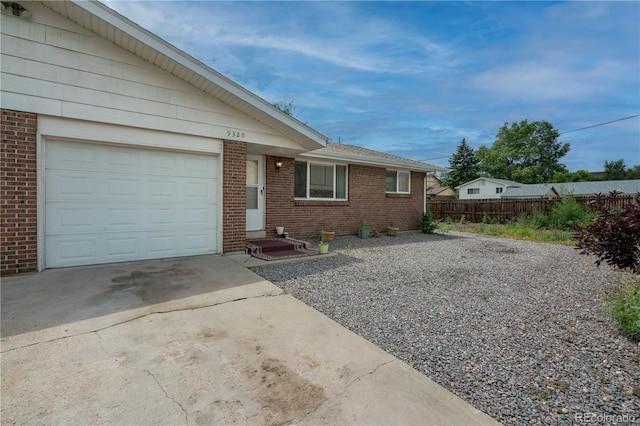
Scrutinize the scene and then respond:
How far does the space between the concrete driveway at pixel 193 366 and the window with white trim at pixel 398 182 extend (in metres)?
8.78

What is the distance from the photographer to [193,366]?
7.79 feet

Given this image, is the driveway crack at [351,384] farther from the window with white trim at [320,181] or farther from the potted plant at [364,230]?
the potted plant at [364,230]

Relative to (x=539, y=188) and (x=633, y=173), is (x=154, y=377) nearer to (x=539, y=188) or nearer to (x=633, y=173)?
(x=539, y=188)

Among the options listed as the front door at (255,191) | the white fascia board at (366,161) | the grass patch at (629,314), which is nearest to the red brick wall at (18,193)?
the front door at (255,191)

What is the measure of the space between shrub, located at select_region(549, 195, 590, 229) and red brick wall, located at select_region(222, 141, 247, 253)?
14022 mm

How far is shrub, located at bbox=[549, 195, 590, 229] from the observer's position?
511 inches

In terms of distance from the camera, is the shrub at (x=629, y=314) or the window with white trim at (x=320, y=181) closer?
the shrub at (x=629, y=314)

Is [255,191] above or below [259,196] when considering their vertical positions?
above

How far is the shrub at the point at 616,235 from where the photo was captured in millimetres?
3754

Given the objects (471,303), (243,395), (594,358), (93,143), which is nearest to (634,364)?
(594,358)

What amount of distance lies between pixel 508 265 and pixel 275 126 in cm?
Answer: 631

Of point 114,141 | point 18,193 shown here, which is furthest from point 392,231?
point 18,193

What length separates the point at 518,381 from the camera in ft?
7.65

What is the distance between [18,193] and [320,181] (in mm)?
7034
